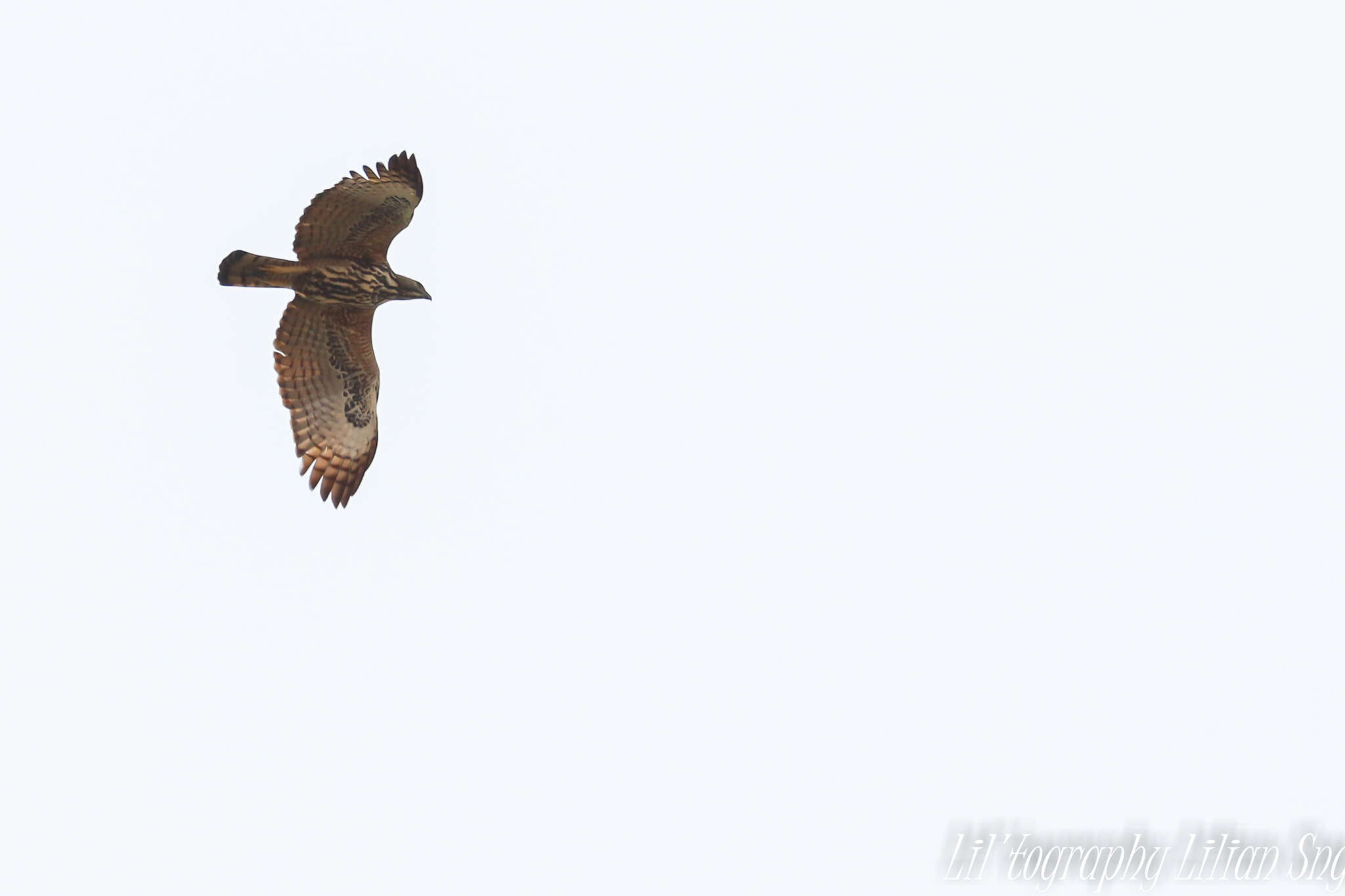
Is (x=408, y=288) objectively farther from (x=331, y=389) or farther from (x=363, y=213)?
(x=331, y=389)

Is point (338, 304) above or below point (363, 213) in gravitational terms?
below

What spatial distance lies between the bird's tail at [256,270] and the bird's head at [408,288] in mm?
943


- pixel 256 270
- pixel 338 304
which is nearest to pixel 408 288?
pixel 338 304

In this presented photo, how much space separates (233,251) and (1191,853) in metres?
13.2

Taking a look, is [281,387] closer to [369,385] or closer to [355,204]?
[369,385]

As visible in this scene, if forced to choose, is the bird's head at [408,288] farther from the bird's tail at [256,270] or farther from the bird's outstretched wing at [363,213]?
the bird's tail at [256,270]

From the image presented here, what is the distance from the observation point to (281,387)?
1744 cm

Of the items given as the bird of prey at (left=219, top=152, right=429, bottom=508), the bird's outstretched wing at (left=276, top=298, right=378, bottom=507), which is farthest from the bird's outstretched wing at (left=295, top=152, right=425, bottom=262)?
the bird's outstretched wing at (left=276, top=298, right=378, bottom=507)

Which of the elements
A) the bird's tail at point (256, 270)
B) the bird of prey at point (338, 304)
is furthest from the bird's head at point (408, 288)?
the bird's tail at point (256, 270)

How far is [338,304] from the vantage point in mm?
16781

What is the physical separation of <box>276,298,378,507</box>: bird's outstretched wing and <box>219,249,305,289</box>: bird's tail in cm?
56

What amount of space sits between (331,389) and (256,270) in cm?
175

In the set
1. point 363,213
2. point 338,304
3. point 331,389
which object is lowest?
point 331,389

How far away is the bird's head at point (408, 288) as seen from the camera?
16.7 m
